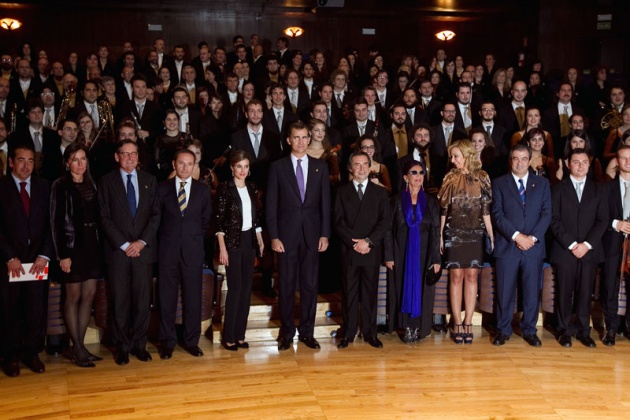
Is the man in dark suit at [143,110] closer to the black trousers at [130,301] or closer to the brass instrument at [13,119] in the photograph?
the brass instrument at [13,119]

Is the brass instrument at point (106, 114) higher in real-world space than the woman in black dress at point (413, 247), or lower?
higher

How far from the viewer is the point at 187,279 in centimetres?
518

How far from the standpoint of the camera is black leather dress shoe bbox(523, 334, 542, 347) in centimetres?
548

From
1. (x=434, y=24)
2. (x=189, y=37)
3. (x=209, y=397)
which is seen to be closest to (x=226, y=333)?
(x=209, y=397)

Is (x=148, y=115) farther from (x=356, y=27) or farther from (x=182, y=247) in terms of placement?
(x=356, y=27)

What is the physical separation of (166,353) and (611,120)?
524 cm

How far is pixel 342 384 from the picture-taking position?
15.3 feet

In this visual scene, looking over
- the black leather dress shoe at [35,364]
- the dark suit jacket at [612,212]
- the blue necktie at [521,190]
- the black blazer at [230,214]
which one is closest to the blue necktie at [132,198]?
the black blazer at [230,214]

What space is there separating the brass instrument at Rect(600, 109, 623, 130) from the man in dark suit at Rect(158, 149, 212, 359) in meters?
4.60

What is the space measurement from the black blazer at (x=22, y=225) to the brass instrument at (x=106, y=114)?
2.25 metres

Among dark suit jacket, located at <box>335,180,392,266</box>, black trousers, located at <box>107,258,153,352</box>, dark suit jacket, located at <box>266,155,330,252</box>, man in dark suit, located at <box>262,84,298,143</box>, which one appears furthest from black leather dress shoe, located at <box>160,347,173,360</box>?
man in dark suit, located at <box>262,84,298,143</box>

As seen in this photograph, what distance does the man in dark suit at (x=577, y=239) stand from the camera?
5.45 m

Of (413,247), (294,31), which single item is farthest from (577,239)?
(294,31)

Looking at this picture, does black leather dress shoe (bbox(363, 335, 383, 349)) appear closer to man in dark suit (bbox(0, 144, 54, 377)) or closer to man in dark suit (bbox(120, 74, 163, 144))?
man in dark suit (bbox(0, 144, 54, 377))
